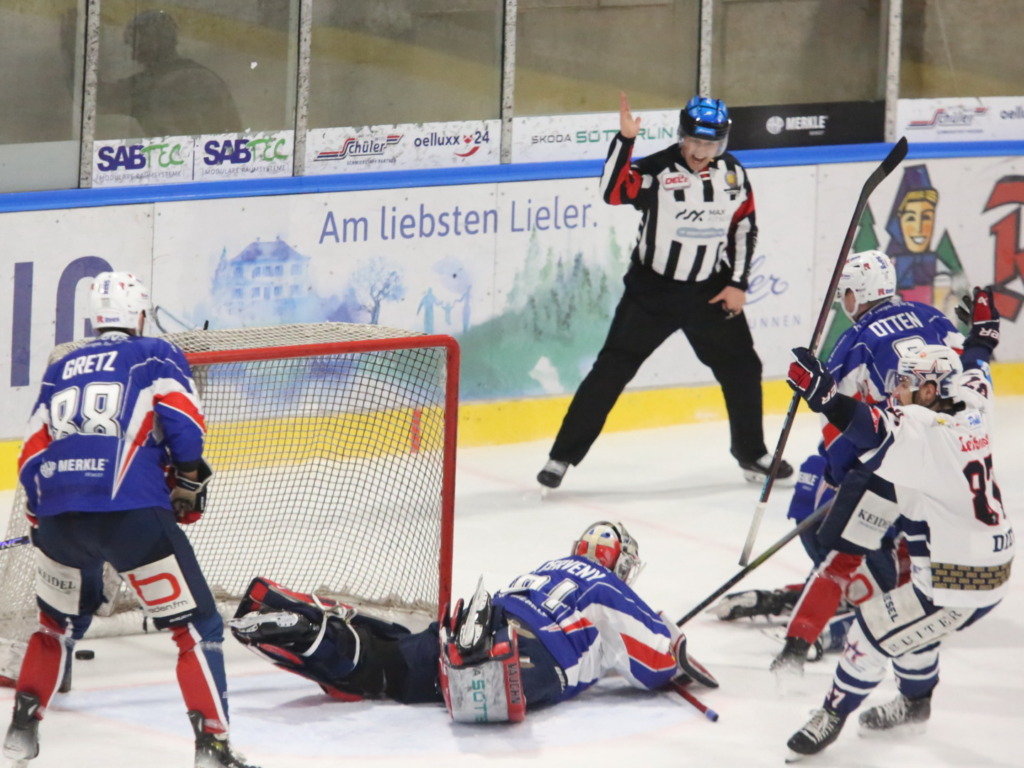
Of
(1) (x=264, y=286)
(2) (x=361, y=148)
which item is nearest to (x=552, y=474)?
(1) (x=264, y=286)

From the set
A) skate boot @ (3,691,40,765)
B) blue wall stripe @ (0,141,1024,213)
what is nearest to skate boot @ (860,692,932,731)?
skate boot @ (3,691,40,765)

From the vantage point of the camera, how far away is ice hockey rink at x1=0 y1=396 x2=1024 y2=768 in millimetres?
4215

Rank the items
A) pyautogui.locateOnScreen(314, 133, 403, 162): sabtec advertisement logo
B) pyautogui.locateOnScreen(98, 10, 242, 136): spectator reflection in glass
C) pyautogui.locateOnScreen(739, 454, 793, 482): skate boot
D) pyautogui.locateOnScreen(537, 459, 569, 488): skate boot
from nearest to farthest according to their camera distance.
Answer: pyautogui.locateOnScreen(537, 459, 569, 488): skate boot, pyautogui.locateOnScreen(98, 10, 242, 136): spectator reflection in glass, pyautogui.locateOnScreen(739, 454, 793, 482): skate boot, pyautogui.locateOnScreen(314, 133, 403, 162): sabtec advertisement logo

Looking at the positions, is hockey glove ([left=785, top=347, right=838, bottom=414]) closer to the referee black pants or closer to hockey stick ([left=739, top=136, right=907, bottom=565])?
hockey stick ([left=739, top=136, right=907, bottom=565])

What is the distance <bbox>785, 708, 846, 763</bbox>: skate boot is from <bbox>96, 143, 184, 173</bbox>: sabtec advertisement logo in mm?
3709

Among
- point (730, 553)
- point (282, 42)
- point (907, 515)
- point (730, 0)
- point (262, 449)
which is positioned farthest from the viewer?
point (730, 0)

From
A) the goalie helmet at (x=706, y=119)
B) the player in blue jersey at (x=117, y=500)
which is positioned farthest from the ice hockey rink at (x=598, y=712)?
the goalie helmet at (x=706, y=119)

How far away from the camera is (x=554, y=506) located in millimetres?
6605

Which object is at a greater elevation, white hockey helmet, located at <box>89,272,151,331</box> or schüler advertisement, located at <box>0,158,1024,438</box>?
schüler advertisement, located at <box>0,158,1024,438</box>

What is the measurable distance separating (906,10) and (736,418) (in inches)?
107

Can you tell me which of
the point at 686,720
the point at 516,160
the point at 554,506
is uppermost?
the point at 516,160

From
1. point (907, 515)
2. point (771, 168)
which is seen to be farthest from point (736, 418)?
point (907, 515)

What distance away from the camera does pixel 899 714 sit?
4402mm

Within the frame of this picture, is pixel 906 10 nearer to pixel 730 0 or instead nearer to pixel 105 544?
pixel 730 0
